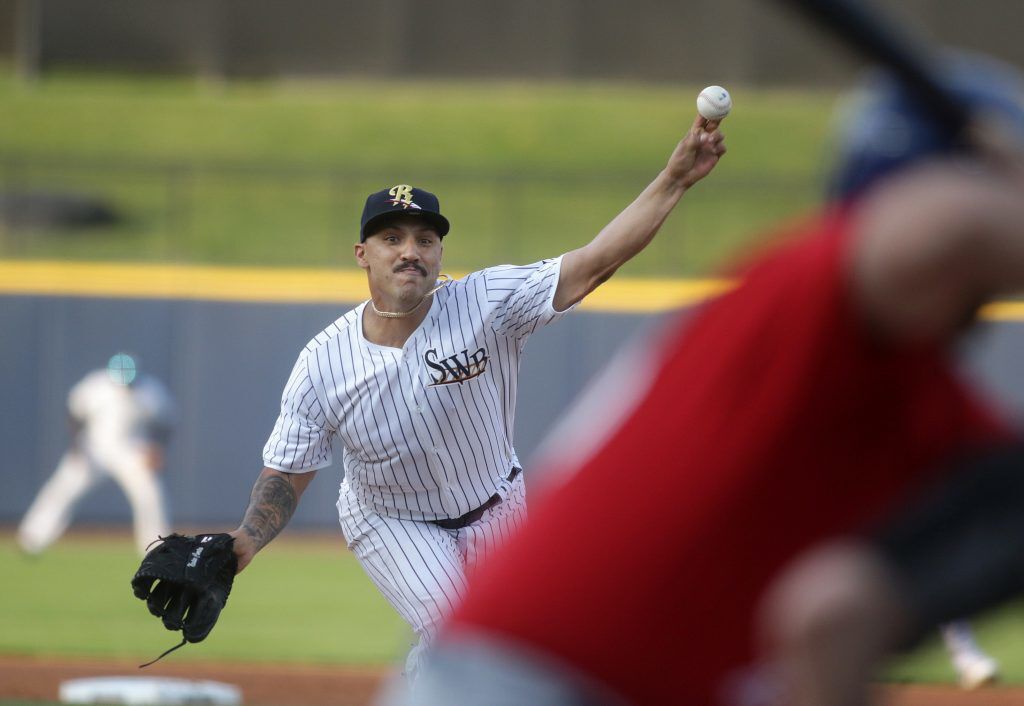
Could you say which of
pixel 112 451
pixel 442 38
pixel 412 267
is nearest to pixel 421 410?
pixel 412 267

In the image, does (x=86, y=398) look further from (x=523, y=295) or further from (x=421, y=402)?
(x=523, y=295)

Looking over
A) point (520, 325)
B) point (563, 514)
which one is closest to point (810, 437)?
point (563, 514)

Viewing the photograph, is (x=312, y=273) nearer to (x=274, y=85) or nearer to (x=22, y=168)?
(x=22, y=168)

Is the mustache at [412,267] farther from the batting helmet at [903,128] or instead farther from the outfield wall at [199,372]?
the outfield wall at [199,372]

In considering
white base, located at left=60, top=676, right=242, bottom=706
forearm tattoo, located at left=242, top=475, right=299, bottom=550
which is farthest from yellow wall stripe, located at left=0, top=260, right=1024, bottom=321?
forearm tattoo, located at left=242, top=475, right=299, bottom=550

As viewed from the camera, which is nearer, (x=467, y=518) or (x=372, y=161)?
(x=467, y=518)

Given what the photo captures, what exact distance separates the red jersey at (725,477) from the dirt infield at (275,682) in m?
5.28

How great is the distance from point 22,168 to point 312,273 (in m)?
4.98

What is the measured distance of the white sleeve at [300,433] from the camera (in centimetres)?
474

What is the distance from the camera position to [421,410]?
4.79 meters

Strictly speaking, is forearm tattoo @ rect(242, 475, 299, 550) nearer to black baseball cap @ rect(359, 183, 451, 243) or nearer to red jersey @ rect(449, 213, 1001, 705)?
black baseball cap @ rect(359, 183, 451, 243)

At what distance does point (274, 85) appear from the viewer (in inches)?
1103

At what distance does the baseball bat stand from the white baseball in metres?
2.11

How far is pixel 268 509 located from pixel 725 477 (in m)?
2.91
